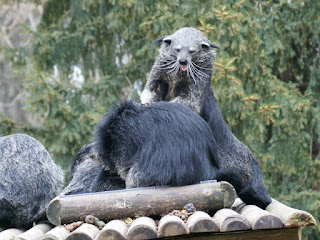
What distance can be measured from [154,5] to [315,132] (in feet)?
10.3

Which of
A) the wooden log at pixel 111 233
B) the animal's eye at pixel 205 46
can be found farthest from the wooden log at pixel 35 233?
the animal's eye at pixel 205 46

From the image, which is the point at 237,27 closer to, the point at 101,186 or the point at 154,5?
the point at 154,5

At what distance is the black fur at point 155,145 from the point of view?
3842mm

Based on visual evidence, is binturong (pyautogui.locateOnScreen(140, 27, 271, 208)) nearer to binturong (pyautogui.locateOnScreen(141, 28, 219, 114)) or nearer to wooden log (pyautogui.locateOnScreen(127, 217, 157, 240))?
binturong (pyautogui.locateOnScreen(141, 28, 219, 114))

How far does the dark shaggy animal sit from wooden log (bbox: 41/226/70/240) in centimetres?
90

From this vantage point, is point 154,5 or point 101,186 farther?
point 154,5

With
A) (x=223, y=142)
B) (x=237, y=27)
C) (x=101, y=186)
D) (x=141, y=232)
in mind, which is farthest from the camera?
(x=237, y=27)

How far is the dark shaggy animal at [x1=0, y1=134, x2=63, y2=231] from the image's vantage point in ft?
14.3

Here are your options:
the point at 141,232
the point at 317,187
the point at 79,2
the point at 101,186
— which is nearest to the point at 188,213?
the point at 141,232

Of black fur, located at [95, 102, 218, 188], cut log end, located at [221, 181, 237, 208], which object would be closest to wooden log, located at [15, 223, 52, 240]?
black fur, located at [95, 102, 218, 188]

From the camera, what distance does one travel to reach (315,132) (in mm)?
8305

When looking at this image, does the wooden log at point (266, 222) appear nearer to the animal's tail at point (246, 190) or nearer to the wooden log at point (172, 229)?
the wooden log at point (172, 229)

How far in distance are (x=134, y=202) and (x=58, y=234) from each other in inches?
22.3

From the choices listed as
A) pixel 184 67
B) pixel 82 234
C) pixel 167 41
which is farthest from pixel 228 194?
pixel 167 41
